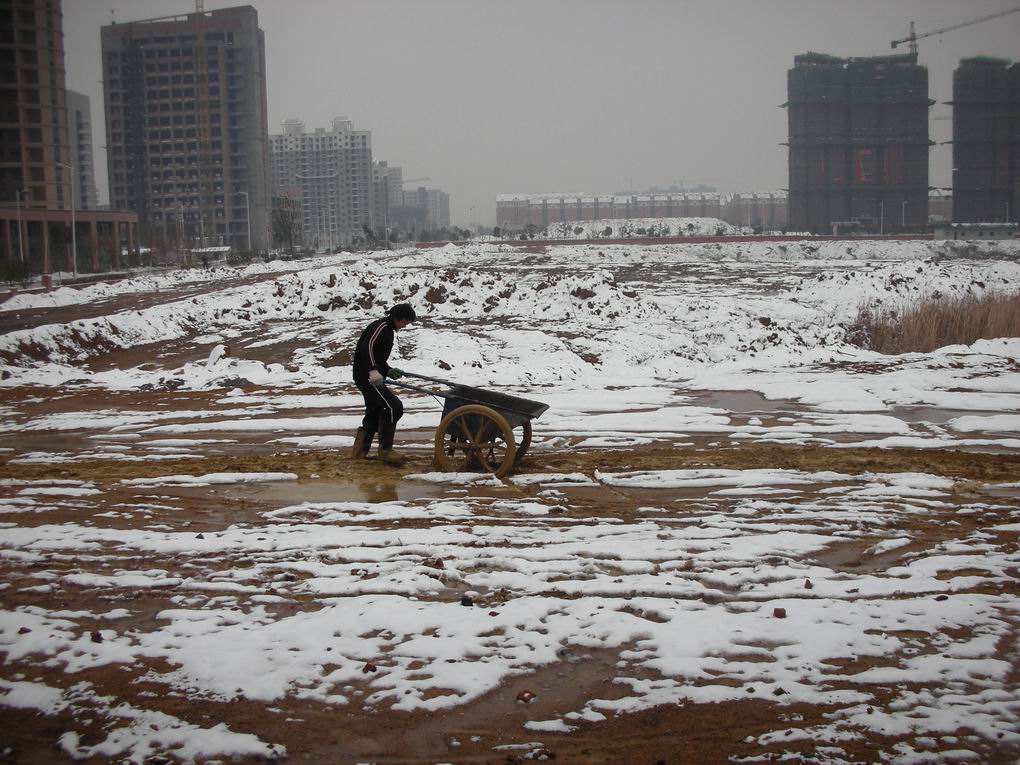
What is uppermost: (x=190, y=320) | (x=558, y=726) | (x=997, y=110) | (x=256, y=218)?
(x=997, y=110)

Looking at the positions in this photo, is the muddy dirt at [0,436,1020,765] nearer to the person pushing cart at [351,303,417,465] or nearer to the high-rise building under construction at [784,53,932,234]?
the person pushing cart at [351,303,417,465]

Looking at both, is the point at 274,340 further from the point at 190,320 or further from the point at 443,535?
the point at 443,535

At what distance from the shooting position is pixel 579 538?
738cm

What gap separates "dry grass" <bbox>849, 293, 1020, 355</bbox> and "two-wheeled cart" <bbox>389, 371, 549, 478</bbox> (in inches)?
598

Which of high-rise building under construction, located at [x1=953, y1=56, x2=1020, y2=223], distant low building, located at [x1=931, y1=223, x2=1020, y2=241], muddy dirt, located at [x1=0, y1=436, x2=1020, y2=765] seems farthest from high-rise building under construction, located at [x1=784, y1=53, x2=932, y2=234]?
muddy dirt, located at [x1=0, y1=436, x2=1020, y2=765]

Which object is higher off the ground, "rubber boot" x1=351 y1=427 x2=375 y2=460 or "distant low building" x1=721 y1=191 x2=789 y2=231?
"distant low building" x1=721 y1=191 x2=789 y2=231

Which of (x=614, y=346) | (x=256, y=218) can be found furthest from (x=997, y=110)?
(x=614, y=346)

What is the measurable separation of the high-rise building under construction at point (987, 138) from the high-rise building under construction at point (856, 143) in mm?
7230

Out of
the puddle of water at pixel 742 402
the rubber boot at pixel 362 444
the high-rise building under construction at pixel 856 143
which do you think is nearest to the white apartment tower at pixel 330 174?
the high-rise building under construction at pixel 856 143

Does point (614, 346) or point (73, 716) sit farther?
point (614, 346)

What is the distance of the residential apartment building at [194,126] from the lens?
127500mm

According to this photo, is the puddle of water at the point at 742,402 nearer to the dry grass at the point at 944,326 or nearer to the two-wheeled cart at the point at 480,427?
the two-wheeled cart at the point at 480,427

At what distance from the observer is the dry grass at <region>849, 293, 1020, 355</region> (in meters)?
22.1

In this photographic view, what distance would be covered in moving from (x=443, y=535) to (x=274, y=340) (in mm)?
16792
